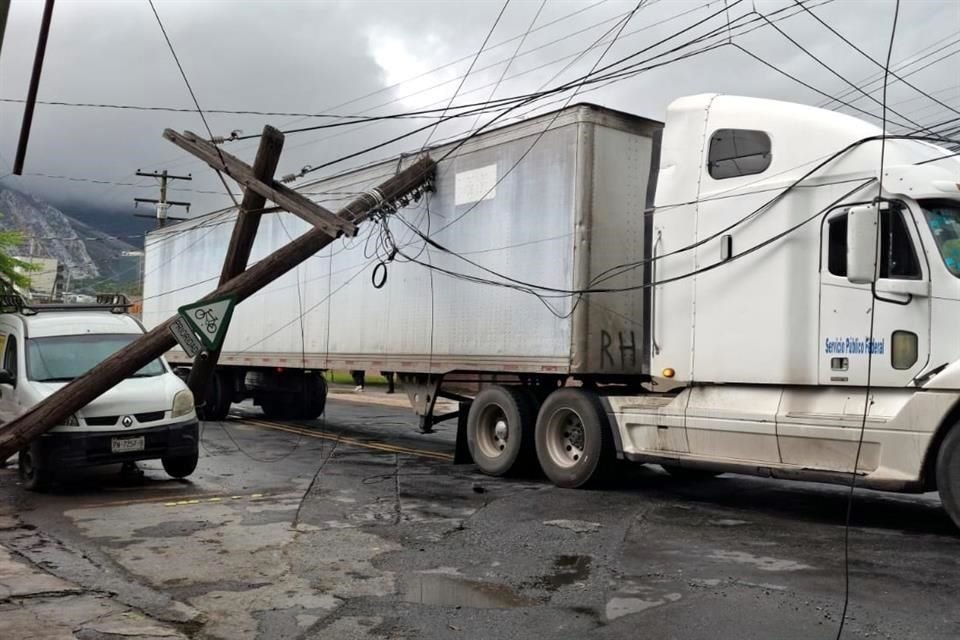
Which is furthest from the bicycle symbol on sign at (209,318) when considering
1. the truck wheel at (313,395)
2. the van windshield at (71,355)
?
the truck wheel at (313,395)

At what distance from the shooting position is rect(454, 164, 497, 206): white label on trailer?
37.5 feet

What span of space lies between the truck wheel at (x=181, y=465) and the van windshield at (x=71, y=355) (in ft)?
3.87

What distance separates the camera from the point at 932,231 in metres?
7.46

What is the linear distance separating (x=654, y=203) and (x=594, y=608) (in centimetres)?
520

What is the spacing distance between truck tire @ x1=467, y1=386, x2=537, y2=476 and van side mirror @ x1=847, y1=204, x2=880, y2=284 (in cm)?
442

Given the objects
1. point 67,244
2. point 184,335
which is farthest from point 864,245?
point 67,244

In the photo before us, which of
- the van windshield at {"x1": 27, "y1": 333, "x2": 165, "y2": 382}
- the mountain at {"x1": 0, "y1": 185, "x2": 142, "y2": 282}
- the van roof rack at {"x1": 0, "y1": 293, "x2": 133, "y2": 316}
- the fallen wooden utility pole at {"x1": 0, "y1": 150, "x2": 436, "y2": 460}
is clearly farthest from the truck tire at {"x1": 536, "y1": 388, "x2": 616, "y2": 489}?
the mountain at {"x1": 0, "y1": 185, "x2": 142, "y2": 282}

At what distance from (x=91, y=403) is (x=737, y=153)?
7258mm

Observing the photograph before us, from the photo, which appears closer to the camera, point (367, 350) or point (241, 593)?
point (241, 593)

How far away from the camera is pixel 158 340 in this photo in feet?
34.1

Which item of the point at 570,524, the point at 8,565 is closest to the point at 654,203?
the point at 570,524

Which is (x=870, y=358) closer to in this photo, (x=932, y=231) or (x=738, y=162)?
(x=932, y=231)

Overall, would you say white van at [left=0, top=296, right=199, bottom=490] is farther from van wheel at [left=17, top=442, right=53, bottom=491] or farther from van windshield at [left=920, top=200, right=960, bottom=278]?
van windshield at [left=920, top=200, right=960, bottom=278]

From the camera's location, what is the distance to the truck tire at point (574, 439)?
9.70 metres
